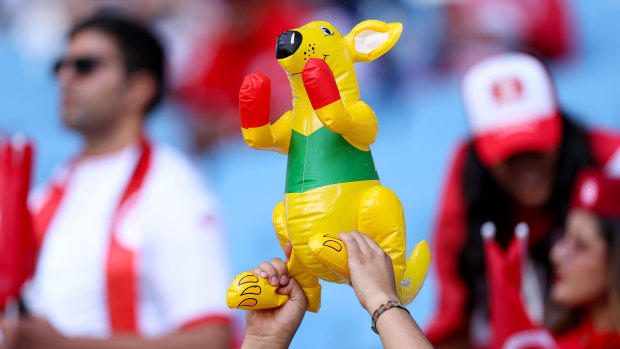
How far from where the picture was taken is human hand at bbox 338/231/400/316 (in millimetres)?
1174

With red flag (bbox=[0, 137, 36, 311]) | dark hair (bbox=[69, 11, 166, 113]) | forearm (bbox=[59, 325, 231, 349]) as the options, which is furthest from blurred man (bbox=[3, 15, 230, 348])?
dark hair (bbox=[69, 11, 166, 113])

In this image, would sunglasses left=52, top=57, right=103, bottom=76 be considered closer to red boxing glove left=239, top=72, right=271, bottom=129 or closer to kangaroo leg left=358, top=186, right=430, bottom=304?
red boxing glove left=239, top=72, right=271, bottom=129

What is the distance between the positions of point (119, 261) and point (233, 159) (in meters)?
2.54

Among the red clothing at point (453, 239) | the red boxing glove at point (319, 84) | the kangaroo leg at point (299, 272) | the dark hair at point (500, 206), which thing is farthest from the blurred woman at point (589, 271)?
the red boxing glove at point (319, 84)

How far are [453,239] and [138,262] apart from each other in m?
1.12

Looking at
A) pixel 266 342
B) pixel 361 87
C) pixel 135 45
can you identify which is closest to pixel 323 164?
pixel 266 342

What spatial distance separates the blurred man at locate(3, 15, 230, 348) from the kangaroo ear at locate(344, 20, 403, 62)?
3.15 feet

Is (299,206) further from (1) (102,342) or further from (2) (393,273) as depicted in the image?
(1) (102,342)

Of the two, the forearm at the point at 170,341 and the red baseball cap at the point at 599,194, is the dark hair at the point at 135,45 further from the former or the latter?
the red baseball cap at the point at 599,194

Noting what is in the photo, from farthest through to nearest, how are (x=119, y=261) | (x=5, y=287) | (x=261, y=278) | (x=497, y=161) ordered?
(x=497, y=161) < (x=119, y=261) < (x=5, y=287) < (x=261, y=278)

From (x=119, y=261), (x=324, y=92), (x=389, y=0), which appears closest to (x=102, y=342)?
(x=119, y=261)

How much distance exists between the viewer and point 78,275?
2145mm

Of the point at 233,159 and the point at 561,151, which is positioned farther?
the point at 233,159

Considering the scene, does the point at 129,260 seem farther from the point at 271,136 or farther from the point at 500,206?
the point at 500,206
